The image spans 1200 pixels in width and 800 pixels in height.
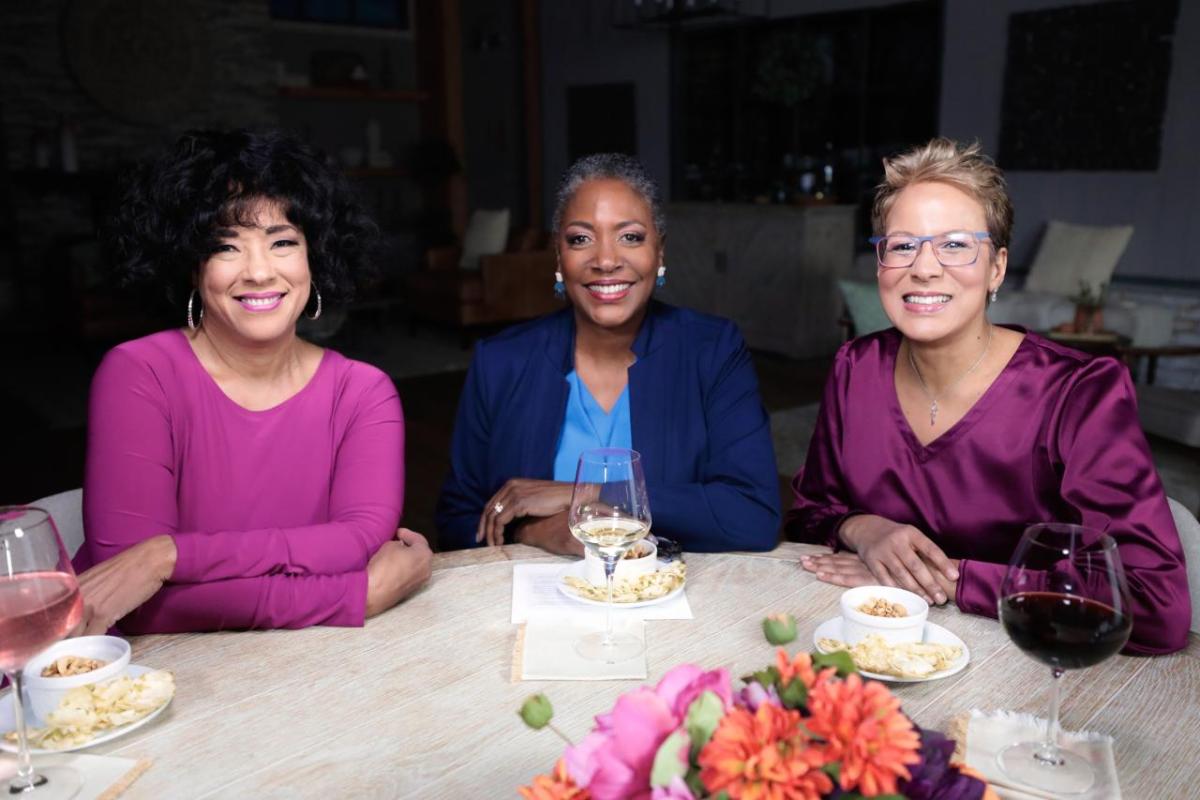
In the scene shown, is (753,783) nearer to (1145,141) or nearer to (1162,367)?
(1162,367)

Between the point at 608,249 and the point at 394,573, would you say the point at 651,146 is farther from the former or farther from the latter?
the point at 394,573

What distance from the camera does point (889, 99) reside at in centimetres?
747

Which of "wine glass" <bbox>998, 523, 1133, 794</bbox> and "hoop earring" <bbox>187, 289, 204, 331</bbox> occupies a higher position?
"hoop earring" <bbox>187, 289, 204, 331</bbox>

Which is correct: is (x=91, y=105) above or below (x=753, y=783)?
above

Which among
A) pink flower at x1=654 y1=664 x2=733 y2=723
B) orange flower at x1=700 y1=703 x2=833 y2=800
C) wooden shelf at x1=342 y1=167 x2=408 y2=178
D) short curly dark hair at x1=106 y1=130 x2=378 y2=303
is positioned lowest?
orange flower at x1=700 y1=703 x2=833 y2=800

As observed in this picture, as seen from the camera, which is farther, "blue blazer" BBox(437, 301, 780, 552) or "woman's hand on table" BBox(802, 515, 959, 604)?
"blue blazer" BBox(437, 301, 780, 552)

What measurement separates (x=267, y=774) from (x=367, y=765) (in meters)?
0.09

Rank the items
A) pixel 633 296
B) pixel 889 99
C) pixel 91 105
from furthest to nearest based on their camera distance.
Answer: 1. pixel 91 105
2. pixel 889 99
3. pixel 633 296

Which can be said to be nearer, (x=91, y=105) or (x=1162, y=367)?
(x=1162, y=367)

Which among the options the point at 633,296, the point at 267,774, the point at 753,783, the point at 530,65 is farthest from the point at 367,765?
the point at 530,65

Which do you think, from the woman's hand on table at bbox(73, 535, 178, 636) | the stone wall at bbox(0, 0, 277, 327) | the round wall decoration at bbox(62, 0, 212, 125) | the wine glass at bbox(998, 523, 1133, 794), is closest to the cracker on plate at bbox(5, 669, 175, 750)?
the woman's hand on table at bbox(73, 535, 178, 636)

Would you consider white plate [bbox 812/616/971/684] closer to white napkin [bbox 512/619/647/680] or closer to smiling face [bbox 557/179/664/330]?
white napkin [bbox 512/619/647/680]

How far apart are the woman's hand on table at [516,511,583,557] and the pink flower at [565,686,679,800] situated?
0.88 metres

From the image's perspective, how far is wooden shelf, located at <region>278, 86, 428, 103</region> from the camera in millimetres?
8602
